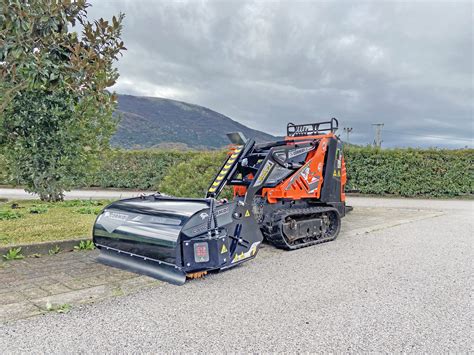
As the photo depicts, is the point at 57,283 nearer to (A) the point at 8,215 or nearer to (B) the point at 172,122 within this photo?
(A) the point at 8,215

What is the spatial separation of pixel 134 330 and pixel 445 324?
2423 mm

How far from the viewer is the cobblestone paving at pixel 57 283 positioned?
3330mm

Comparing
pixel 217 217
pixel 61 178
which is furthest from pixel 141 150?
pixel 217 217

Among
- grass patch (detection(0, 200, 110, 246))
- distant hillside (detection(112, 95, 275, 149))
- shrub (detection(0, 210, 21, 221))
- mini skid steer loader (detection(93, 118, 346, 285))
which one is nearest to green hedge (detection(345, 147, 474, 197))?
mini skid steer loader (detection(93, 118, 346, 285))

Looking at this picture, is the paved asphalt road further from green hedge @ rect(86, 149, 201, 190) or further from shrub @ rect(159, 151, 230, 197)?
green hedge @ rect(86, 149, 201, 190)

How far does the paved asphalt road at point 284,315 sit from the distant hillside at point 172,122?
73.6 meters

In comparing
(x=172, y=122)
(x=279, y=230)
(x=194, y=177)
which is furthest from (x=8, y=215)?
(x=172, y=122)

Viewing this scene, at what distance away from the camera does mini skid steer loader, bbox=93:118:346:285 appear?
404 centimetres

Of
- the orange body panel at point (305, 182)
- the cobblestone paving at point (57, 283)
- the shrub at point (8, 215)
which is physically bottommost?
the cobblestone paving at point (57, 283)

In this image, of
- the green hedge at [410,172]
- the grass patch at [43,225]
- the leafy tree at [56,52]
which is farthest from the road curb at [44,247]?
the green hedge at [410,172]

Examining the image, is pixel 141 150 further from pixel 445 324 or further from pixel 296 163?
pixel 445 324

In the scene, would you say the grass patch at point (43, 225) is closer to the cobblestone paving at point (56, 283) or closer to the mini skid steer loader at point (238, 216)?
the cobblestone paving at point (56, 283)

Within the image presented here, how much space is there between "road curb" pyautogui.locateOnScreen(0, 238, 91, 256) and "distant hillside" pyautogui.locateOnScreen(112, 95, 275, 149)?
72.1 m

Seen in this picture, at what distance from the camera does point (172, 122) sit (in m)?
108
